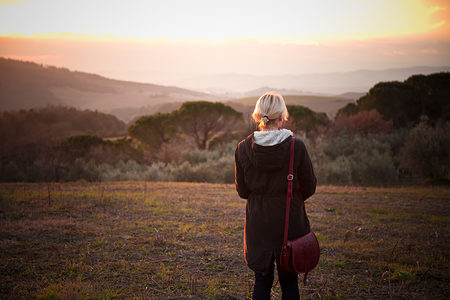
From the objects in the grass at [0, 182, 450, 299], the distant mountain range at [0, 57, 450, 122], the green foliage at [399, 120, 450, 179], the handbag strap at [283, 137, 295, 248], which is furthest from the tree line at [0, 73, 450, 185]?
the distant mountain range at [0, 57, 450, 122]

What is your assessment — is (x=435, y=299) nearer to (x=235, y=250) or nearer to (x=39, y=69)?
(x=235, y=250)

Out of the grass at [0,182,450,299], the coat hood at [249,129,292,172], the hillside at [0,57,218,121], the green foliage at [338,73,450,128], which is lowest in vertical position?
the grass at [0,182,450,299]

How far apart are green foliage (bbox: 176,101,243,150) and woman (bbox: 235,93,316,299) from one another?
23.7m

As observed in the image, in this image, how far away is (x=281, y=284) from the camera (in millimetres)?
2287

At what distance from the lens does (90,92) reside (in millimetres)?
73688

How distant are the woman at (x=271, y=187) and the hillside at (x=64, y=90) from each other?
52146mm

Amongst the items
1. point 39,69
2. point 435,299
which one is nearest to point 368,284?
point 435,299

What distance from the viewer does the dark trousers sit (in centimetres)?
226

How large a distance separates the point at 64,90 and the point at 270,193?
7422 centimetres

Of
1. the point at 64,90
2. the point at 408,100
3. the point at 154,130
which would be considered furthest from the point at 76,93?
the point at 408,100

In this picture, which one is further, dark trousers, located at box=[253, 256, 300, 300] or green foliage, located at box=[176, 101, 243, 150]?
green foliage, located at box=[176, 101, 243, 150]

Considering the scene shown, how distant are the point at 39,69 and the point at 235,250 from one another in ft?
251

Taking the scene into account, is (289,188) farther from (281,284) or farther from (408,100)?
(408,100)

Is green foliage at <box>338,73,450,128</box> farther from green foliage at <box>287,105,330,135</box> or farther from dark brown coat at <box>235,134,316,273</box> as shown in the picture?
dark brown coat at <box>235,134,316,273</box>
